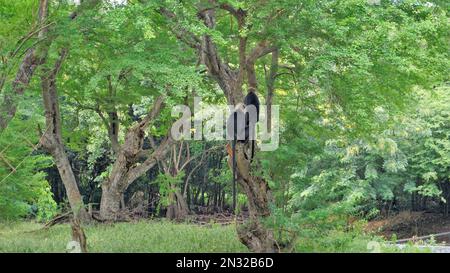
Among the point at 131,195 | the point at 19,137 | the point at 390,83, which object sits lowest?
the point at 131,195

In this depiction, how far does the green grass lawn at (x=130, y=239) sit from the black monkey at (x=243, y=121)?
239 centimetres

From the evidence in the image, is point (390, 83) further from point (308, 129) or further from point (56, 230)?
point (56, 230)

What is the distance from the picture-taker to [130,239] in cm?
1401

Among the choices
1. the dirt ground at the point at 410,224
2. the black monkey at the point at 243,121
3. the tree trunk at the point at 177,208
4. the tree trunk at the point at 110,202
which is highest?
the black monkey at the point at 243,121

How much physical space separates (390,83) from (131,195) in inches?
676

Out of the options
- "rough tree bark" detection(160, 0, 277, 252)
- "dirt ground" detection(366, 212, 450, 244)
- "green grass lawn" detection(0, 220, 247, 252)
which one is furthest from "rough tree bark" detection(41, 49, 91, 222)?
"dirt ground" detection(366, 212, 450, 244)

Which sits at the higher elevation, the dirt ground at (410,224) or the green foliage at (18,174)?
the green foliage at (18,174)

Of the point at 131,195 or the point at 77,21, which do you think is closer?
the point at 77,21

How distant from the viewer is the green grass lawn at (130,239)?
41.0ft

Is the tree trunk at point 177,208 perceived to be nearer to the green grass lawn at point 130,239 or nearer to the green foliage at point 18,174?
the green grass lawn at point 130,239

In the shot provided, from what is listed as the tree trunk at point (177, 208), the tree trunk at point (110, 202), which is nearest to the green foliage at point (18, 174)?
the tree trunk at point (110, 202)

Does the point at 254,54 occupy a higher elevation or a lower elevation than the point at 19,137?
higher
